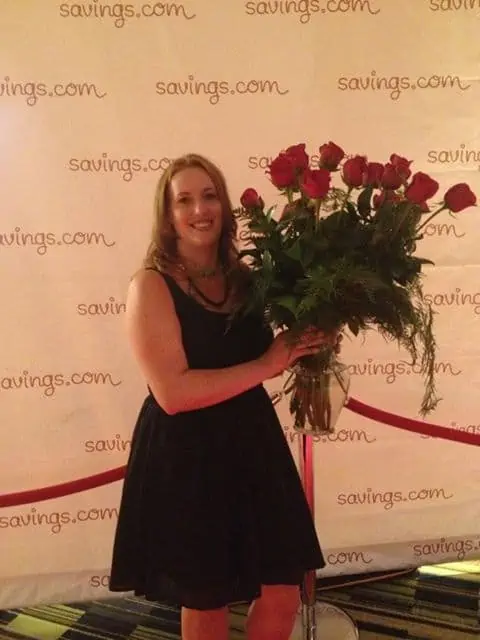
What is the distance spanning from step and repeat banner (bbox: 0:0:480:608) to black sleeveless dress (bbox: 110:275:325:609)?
2.48ft

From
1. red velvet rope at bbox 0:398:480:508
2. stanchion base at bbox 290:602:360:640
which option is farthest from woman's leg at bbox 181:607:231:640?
red velvet rope at bbox 0:398:480:508

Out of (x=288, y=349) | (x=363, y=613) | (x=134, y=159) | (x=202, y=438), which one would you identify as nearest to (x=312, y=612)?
(x=363, y=613)

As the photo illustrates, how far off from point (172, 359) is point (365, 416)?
111 cm

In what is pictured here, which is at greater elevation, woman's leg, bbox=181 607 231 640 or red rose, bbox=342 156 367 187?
red rose, bbox=342 156 367 187

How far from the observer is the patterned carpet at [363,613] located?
2.35 metres

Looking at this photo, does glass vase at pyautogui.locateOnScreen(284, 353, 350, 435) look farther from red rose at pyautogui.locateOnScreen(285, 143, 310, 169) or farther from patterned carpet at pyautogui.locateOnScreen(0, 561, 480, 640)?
patterned carpet at pyautogui.locateOnScreen(0, 561, 480, 640)

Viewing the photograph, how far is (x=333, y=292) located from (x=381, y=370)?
123 cm

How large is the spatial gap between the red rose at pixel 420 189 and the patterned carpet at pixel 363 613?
171cm

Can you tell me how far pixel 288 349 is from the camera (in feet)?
5.16

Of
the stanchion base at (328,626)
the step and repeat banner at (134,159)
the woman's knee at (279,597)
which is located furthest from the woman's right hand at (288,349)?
the stanchion base at (328,626)

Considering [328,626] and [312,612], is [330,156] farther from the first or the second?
[328,626]

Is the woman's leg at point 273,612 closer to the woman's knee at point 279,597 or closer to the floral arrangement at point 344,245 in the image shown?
the woman's knee at point 279,597

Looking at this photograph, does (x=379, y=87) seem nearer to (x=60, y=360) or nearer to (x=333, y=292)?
(x=333, y=292)

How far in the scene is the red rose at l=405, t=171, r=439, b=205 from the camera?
53.6 inches
